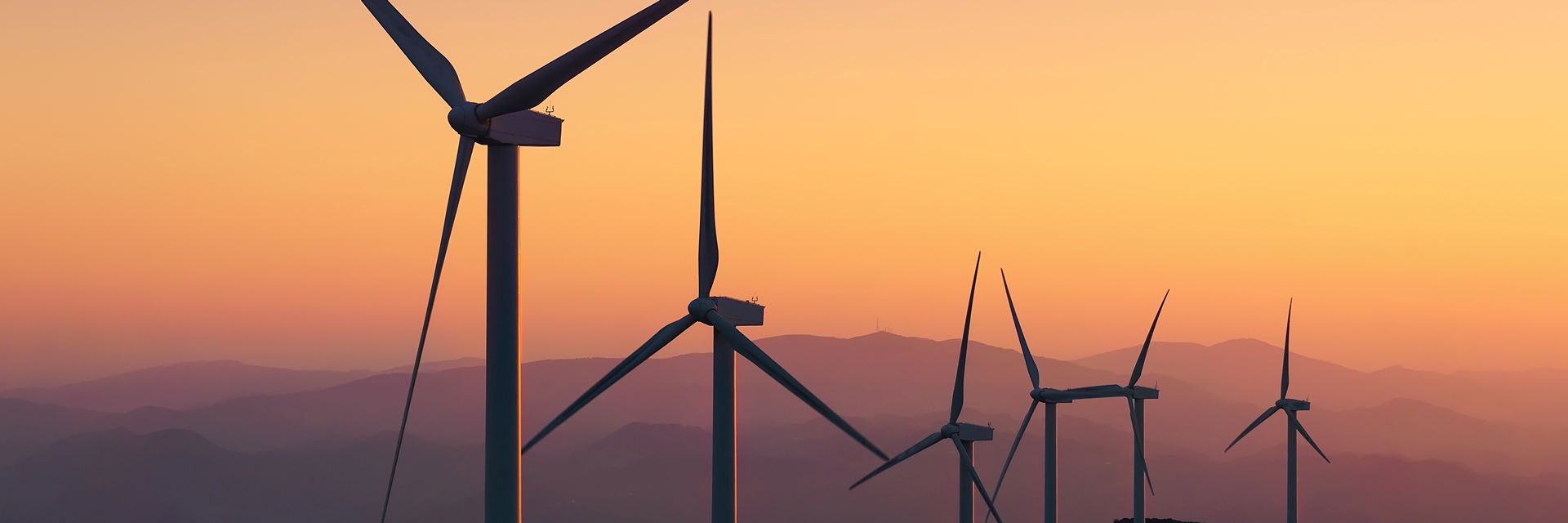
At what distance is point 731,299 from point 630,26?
57.7 ft

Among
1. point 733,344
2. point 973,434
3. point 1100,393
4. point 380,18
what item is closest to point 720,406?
point 733,344

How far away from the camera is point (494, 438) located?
54000 millimetres

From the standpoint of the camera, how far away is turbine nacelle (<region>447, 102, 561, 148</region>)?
5447cm

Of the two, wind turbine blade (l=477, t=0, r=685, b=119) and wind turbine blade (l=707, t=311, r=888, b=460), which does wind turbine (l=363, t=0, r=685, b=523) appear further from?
wind turbine blade (l=707, t=311, r=888, b=460)

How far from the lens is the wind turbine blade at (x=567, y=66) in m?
53.2

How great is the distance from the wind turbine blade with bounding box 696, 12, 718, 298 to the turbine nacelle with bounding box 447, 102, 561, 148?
1132cm

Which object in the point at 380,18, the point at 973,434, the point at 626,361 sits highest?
the point at 380,18

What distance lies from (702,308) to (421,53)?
600 inches

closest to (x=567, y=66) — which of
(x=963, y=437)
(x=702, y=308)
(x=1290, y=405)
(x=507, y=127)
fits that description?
(x=507, y=127)

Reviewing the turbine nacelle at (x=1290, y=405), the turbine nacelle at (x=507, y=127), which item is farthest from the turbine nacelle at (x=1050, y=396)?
the turbine nacelle at (x=507, y=127)

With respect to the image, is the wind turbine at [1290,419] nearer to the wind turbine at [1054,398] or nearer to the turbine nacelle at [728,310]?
the wind turbine at [1054,398]

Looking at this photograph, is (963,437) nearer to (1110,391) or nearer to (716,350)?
(1110,391)

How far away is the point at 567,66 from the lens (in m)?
54.6

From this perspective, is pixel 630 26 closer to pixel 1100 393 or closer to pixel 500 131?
pixel 500 131
